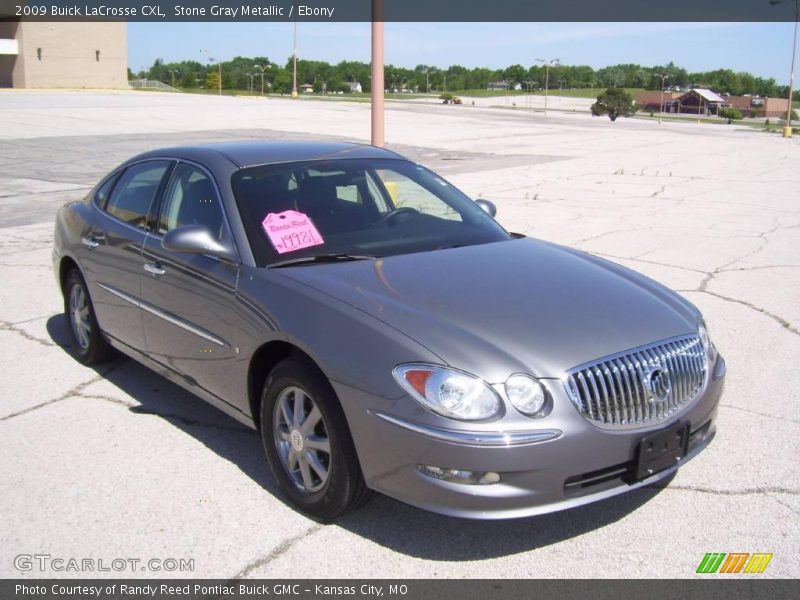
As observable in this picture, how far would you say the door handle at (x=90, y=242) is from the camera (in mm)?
5422

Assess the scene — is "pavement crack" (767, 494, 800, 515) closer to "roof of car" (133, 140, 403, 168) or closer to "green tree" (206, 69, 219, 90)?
"roof of car" (133, 140, 403, 168)

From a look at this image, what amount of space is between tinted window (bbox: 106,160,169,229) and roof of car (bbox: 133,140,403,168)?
0.09 meters

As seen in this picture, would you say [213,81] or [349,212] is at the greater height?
[213,81]

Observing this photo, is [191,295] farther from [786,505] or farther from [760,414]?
[760,414]

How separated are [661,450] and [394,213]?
2.02 metres

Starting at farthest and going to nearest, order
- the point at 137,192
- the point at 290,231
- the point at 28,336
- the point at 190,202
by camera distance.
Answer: the point at 28,336 → the point at 137,192 → the point at 190,202 → the point at 290,231

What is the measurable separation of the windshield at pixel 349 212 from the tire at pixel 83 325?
1.82 metres

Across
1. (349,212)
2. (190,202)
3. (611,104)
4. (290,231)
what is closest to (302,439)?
(290,231)

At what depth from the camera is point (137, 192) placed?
5273 mm

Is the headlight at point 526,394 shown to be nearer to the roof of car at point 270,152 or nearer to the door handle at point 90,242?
the roof of car at point 270,152

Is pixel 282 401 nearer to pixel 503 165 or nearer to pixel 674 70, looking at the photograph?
pixel 503 165

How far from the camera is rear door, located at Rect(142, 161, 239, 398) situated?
164 inches

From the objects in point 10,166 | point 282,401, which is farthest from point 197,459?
point 10,166

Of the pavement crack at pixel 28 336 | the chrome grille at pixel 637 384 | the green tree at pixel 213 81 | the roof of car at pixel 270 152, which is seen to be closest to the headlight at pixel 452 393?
the chrome grille at pixel 637 384
